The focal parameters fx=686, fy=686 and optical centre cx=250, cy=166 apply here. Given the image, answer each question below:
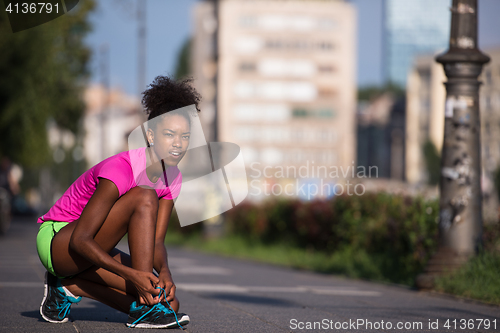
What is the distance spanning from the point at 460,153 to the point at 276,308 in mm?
3141

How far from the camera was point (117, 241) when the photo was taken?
4336 millimetres

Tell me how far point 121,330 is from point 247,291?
11.3ft

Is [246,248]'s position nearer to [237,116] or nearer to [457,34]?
[457,34]

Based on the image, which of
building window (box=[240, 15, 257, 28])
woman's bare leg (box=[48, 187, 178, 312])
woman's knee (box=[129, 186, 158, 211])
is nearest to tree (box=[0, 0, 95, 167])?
woman's bare leg (box=[48, 187, 178, 312])

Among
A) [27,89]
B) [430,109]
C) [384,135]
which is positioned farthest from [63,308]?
[384,135]

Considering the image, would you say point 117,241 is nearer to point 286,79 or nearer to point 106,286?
point 106,286

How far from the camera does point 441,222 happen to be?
7895mm

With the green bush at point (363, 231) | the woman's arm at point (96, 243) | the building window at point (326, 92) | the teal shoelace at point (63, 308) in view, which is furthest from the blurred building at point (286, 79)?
the woman's arm at point (96, 243)

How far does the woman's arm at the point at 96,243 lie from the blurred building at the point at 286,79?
82.7 metres

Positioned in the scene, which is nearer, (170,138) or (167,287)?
(167,287)

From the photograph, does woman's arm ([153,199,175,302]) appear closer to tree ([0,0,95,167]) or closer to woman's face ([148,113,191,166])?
woman's face ([148,113,191,166])

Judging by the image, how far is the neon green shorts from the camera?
4371 mm

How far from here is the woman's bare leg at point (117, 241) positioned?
164 inches

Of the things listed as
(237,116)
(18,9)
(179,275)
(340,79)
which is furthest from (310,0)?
(179,275)
